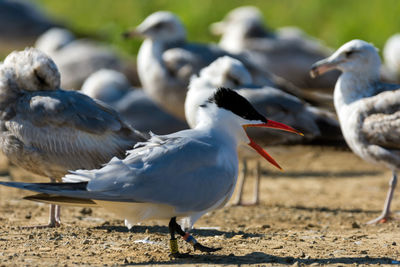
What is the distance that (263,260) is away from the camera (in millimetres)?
5055

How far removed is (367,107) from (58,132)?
311 cm

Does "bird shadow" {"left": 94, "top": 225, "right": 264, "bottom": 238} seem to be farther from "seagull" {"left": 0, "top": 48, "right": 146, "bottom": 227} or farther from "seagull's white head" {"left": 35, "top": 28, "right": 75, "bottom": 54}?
"seagull's white head" {"left": 35, "top": 28, "right": 75, "bottom": 54}

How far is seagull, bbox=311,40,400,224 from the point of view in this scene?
23.3ft

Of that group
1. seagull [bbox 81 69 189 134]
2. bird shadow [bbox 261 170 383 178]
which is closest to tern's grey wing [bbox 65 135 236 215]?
bird shadow [bbox 261 170 383 178]

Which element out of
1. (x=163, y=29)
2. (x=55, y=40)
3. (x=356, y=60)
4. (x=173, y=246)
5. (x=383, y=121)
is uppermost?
(x=55, y=40)

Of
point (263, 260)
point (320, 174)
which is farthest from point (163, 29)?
point (263, 260)

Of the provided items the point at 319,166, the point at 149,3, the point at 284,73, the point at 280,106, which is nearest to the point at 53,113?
the point at 280,106

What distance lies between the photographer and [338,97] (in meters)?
7.60

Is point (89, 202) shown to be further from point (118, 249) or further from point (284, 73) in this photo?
point (284, 73)

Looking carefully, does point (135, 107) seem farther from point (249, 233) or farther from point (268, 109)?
point (249, 233)

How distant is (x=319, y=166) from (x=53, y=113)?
5947 millimetres

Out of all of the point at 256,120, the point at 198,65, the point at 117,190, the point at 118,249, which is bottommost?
the point at 118,249

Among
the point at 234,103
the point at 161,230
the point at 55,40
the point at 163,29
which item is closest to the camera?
the point at 234,103

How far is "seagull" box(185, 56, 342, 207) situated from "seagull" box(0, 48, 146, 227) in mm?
2039
